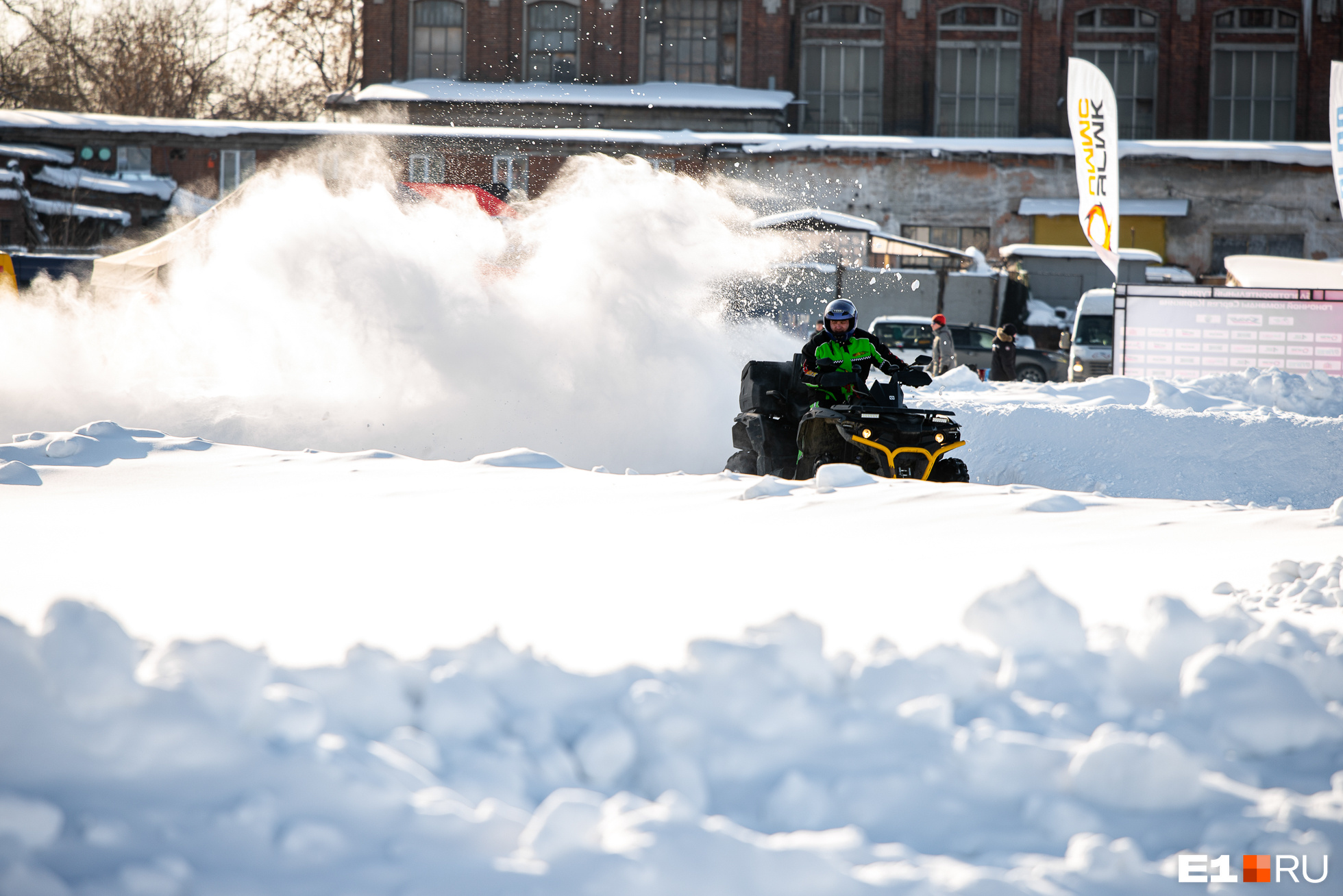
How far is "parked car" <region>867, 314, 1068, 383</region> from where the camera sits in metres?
23.3

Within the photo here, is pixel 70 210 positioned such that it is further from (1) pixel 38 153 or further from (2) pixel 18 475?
(2) pixel 18 475

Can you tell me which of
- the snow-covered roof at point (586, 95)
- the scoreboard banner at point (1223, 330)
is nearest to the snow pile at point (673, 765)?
the scoreboard banner at point (1223, 330)

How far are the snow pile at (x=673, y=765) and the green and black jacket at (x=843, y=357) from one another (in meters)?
5.18

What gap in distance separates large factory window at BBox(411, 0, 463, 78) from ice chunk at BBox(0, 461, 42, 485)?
115 feet

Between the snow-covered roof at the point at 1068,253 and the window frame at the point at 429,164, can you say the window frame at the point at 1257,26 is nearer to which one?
the snow-covered roof at the point at 1068,253

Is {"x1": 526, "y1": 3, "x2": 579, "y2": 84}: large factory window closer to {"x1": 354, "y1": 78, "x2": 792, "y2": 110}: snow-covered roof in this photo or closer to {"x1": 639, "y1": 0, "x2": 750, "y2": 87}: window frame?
{"x1": 354, "y1": 78, "x2": 792, "y2": 110}: snow-covered roof

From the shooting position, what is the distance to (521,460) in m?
8.09

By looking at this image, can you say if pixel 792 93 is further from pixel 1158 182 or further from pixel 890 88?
pixel 1158 182

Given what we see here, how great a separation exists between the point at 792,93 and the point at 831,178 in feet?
25.5

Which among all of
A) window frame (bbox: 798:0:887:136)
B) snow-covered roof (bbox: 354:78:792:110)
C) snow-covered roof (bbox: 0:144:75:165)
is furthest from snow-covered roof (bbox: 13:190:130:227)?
window frame (bbox: 798:0:887:136)

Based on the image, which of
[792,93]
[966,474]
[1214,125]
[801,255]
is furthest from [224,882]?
[1214,125]

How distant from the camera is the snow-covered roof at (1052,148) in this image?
31844 millimetres

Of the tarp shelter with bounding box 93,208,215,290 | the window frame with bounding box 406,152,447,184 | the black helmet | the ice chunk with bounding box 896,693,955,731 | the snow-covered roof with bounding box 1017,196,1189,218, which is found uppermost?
the window frame with bounding box 406,152,447,184

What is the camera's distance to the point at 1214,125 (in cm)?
3894
